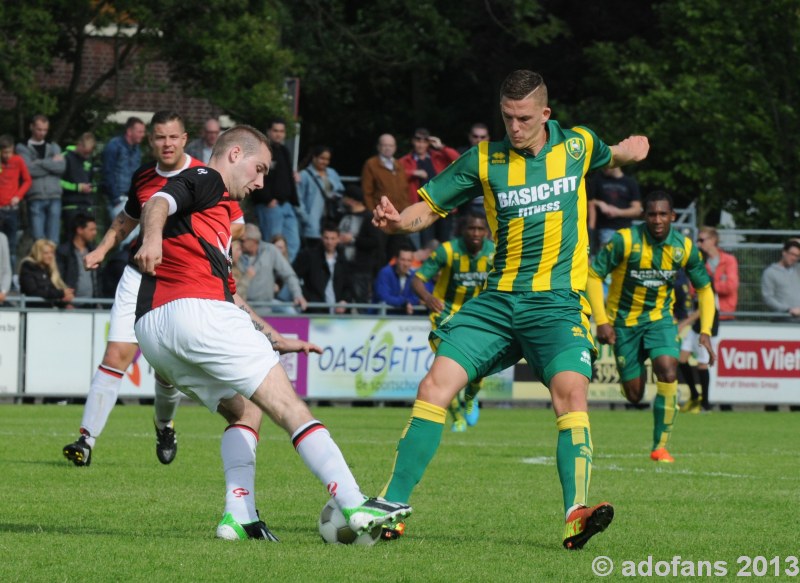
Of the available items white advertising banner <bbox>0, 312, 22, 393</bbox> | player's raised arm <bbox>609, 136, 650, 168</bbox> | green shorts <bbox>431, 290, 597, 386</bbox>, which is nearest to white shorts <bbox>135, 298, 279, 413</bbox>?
green shorts <bbox>431, 290, 597, 386</bbox>

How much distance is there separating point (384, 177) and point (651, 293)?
897 centimetres

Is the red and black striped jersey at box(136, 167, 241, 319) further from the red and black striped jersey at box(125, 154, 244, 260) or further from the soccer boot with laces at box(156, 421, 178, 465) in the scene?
the soccer boot with laces at box(156, 421, 178, 465)

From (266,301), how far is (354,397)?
1830mm

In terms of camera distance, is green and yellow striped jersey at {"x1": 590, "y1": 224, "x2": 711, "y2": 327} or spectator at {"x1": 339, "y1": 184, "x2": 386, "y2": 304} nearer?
green and yellow striped jersey at {"x1": 590, "y1": 224, "x2": 711, "y2": 327}

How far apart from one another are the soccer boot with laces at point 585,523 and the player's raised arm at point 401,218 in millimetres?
1616

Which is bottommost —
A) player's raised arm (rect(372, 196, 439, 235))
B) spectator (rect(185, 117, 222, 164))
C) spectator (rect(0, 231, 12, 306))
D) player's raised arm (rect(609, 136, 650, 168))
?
spectator (rect(0, 231, 12, 306))

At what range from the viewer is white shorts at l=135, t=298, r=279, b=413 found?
283 inches

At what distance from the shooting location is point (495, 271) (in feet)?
26.8

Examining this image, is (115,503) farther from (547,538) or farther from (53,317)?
(53,317)

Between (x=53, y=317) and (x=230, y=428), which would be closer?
(x=230, y=428)

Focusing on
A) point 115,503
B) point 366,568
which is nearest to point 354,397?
point 115,503

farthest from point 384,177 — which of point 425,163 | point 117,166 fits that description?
point 117,166

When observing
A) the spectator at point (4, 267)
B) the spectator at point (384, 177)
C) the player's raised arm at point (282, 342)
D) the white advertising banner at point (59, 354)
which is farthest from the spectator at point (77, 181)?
the player's raised arm at point (282, 342)

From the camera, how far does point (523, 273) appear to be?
804 cm
